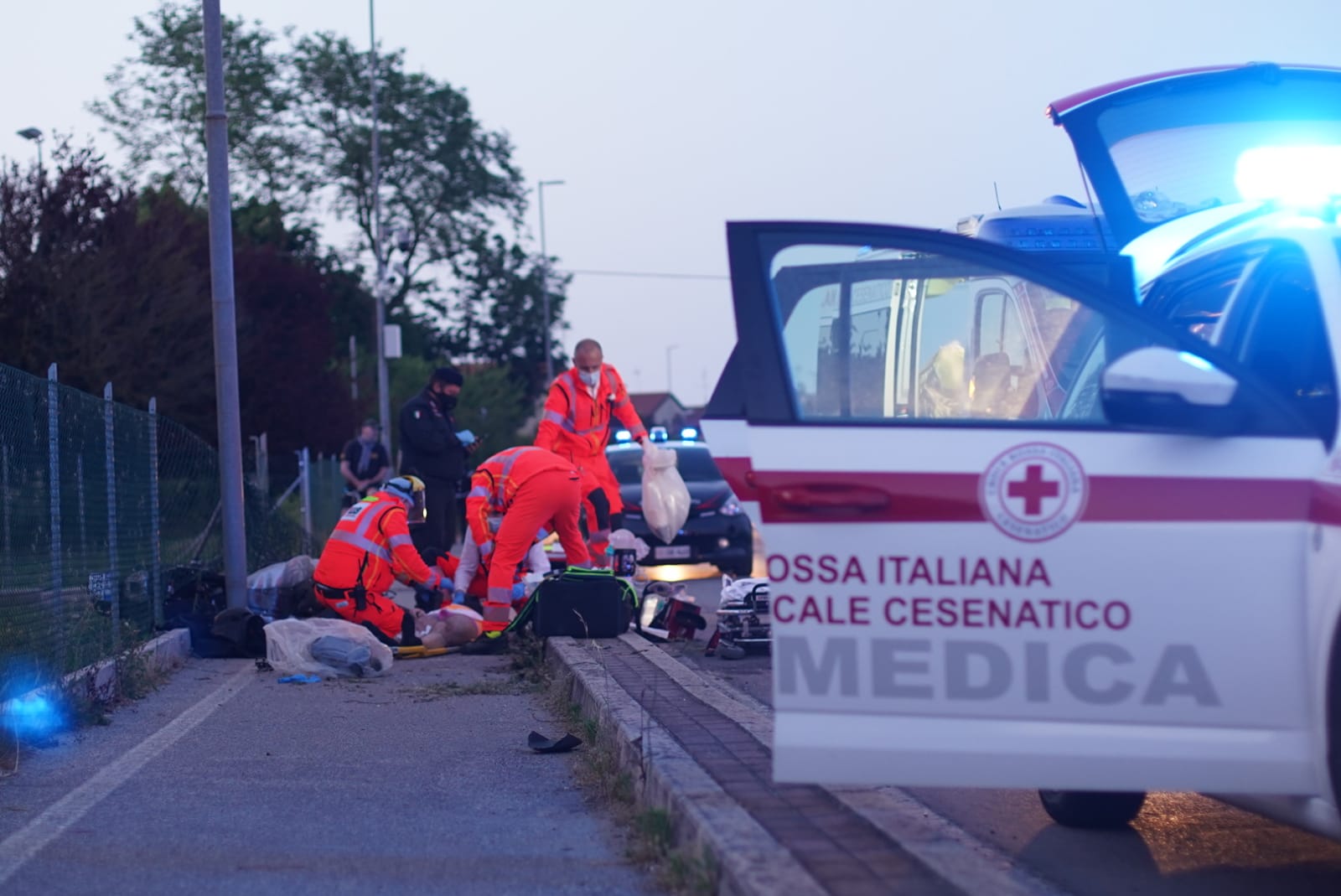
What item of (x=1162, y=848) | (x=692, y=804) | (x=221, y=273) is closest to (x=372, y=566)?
(x=221, y=273)

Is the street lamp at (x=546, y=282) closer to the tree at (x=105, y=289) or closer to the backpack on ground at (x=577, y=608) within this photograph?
the tree at (x=105, y=289)

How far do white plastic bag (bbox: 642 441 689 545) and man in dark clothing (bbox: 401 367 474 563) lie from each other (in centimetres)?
228

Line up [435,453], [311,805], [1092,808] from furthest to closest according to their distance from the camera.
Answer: [435,453]
[311,805]
[1092,808]

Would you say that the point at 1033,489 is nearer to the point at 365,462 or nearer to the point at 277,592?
the point at 277,592

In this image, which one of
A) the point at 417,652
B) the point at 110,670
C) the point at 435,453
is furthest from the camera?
the point at 435,453

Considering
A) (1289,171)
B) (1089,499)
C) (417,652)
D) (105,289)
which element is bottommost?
(417,652)

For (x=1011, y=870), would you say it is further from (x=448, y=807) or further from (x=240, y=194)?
(x=240, y=194)

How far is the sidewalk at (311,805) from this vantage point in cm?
494

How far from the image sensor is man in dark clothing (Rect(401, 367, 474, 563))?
13.6m

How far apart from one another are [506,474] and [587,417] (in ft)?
5.72

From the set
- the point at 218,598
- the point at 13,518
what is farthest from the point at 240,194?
the point at 13,518

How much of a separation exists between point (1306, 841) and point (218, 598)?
27.2ft

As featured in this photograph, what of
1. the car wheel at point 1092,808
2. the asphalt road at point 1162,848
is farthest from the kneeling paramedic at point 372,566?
the car wheel at point 1092,808

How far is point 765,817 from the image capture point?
477cm
